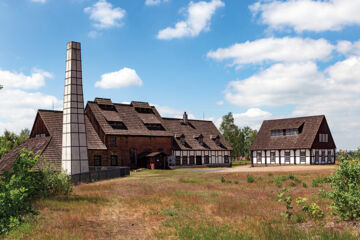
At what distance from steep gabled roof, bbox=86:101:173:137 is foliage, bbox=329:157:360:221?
41034 millimetres

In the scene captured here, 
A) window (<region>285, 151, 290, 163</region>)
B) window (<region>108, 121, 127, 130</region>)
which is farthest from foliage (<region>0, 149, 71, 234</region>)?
window (<region>285, 151, 290, 163</region>)

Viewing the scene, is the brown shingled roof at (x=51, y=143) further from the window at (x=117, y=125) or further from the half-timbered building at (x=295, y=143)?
the half-timbered building at (x=295, y=143)

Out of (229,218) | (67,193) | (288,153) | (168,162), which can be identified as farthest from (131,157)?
(229,218)

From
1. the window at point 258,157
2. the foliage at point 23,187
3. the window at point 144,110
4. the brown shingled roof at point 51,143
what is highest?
the window at point 144,110

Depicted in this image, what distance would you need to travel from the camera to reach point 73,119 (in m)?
30.7

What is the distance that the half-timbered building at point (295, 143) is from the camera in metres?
56.8

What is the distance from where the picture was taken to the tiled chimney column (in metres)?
30.4

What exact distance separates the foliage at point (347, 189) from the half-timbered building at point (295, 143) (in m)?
45.6

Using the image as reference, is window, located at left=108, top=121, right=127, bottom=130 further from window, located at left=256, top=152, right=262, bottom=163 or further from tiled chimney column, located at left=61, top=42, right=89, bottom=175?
window, located at left=256, top=152, right=262, bottom=163

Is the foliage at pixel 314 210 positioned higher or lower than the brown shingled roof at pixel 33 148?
lower

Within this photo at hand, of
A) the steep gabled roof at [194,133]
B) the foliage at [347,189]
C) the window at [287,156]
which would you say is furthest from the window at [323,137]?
the foliage at [347,189]

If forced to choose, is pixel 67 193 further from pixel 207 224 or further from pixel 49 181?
pixel 207 224

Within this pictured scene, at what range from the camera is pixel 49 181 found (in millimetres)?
19391

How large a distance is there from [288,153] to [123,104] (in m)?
29.3
